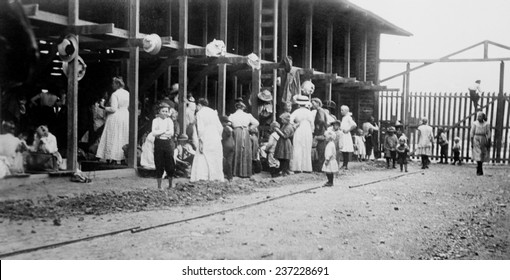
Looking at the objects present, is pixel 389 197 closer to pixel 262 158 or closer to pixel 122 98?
pixel 262 158

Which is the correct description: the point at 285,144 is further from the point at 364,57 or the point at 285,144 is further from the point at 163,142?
the point at 364,57

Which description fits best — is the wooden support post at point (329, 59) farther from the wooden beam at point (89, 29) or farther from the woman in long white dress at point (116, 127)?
the wooden beam at point (89, 29)

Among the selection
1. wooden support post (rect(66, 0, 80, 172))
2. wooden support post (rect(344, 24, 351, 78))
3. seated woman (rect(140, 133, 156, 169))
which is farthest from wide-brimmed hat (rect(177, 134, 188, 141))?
wooden support post (rect(344, 24, 351, 78))

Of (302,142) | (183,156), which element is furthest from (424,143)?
(183,156)

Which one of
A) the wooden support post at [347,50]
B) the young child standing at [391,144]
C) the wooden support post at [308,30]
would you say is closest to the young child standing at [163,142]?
the wooden support post at [308,30]

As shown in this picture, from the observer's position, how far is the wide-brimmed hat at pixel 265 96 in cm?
1359

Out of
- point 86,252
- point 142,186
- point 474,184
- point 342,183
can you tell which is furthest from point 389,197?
point 86,252

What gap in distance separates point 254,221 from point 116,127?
15.5ft

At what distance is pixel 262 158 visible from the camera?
13.2 meters

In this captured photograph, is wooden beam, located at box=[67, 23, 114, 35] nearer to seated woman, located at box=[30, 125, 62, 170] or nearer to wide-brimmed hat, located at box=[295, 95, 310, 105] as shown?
seated woman, located at box=[30, 125, 62, 170]

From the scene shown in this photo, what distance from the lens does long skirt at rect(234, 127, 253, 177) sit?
38.0 ft

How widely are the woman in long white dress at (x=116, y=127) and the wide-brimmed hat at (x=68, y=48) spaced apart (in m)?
1.78

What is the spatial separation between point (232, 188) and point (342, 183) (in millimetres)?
2883

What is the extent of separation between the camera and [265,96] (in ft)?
44.7
